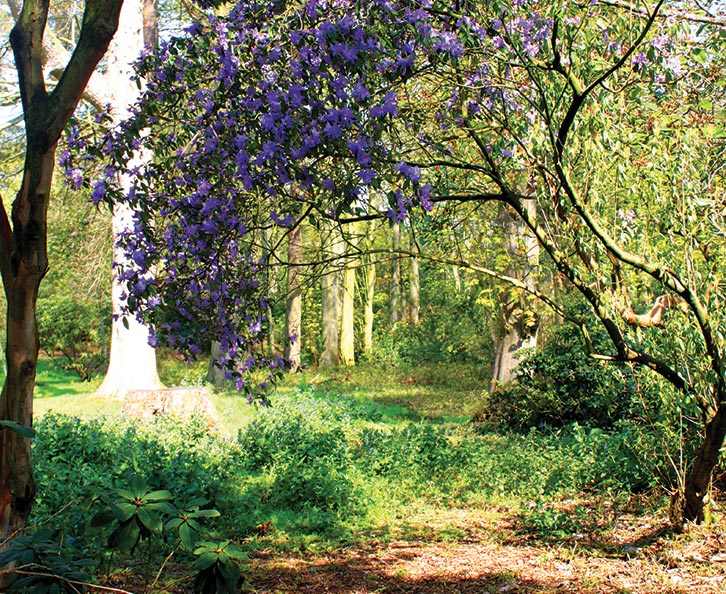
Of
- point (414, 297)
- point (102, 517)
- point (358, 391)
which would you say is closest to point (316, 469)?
point (102, 517)

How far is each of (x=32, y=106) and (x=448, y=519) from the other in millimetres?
4708

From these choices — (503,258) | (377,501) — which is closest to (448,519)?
(377,501)

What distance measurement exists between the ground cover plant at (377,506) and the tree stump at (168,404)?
1.68 ft

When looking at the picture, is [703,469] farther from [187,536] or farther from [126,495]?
[126,495]

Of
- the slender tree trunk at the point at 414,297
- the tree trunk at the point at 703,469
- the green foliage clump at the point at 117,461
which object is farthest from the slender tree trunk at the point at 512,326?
the slender tree trunk at the point at 414,297

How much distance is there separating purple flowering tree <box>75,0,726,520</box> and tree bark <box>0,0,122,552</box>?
753 mm

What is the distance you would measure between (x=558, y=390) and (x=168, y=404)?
5.14 m

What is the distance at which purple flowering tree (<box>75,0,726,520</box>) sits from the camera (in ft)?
10.9

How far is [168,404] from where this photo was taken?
9703mm

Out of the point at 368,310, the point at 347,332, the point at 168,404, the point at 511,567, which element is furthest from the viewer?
the point at 368,310

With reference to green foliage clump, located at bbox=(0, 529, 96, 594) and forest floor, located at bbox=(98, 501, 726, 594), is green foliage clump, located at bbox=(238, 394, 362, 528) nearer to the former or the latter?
forest floor, located at bbox=(98, 501, 726, 594)

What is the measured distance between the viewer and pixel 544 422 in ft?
32.5

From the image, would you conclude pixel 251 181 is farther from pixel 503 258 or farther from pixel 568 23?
pixel 503 258

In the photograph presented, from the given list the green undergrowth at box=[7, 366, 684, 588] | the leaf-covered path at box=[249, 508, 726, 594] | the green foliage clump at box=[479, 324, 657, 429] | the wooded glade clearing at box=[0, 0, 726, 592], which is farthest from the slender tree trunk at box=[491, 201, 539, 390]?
the leaf-covered path at box=[249, 508, 726, 594]
